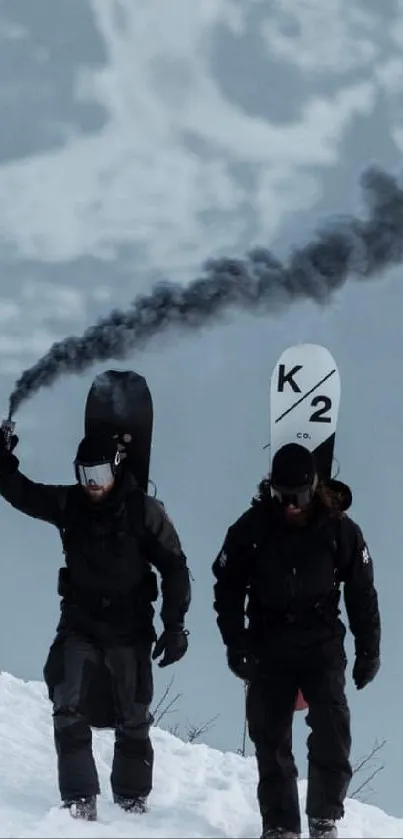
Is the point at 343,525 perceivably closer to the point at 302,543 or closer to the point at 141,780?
the point at 302,543

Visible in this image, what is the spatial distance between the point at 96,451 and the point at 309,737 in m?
1.83

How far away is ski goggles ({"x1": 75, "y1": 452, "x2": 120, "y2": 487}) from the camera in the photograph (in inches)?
224

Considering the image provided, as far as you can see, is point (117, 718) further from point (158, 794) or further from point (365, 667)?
point (365, 667)

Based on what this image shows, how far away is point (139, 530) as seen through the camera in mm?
5699

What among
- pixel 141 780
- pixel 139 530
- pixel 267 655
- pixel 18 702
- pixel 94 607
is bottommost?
pixel 141 780

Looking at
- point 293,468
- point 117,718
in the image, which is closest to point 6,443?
point 117,718

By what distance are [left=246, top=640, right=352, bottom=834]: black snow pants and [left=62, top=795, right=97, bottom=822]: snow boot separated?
89 centimetres

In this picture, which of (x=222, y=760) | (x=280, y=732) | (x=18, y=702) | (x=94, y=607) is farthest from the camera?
(x=18, y=702)

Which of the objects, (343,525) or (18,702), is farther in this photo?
(18,702)

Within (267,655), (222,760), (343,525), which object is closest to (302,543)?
(343,525)

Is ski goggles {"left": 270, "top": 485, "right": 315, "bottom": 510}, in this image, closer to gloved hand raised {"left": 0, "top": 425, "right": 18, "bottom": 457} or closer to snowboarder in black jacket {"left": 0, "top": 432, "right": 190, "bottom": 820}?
snowboarder in black jacket {"left": 0, "top": 432, "right": 190, "bottom": 820}

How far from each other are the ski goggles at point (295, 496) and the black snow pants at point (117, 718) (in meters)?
1.21

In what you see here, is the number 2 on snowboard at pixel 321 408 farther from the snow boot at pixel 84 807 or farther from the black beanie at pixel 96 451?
the snow boot at pixel 84 807

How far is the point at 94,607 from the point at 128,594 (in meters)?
0.19
